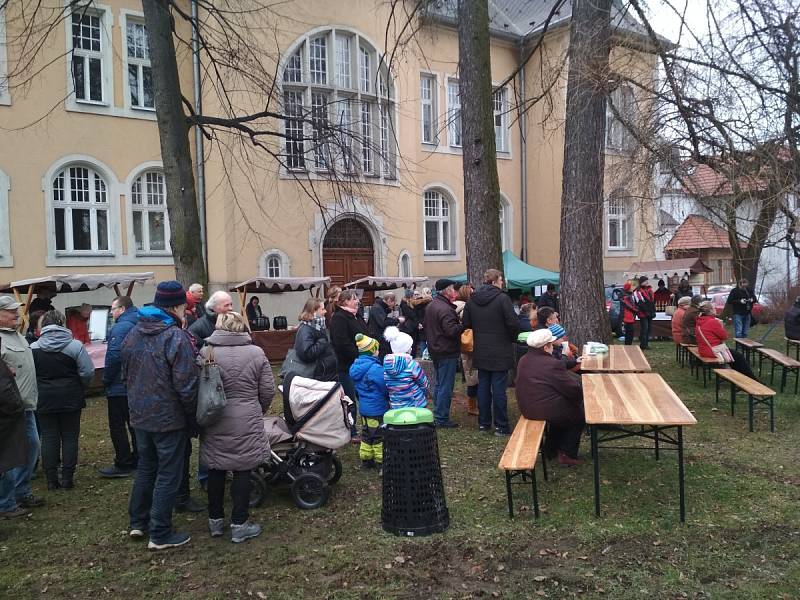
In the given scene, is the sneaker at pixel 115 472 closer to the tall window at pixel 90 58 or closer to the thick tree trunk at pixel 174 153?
the thick tree trunk at pixel 174 153

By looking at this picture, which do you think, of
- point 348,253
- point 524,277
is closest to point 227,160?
point 348,253

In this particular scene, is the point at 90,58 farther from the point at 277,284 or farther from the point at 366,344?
the point at 366,344

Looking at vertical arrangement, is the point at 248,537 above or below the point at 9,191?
below

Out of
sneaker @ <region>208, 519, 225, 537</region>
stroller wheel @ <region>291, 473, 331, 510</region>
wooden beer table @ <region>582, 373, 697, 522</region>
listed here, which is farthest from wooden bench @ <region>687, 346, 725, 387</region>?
sneaker @ <region>208, 519, 225, 537</region>

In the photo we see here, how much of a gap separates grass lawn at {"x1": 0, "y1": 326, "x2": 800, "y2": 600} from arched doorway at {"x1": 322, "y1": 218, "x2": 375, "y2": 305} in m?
14.5

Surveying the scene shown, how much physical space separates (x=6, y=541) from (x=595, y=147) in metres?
8.80

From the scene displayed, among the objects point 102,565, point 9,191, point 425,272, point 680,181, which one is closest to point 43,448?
point 102,565

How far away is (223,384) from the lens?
184 inches

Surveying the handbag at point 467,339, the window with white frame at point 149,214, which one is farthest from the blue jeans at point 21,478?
Result: the window with white frame at point 149,214

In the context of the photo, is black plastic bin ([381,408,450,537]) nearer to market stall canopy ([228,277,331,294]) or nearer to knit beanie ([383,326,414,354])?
knit beanie ([383,326,414,354])

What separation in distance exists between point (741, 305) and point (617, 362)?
29.8 ft

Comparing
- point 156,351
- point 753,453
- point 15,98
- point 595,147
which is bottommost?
point 753,453

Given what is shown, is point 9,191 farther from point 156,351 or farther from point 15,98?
point 156,351

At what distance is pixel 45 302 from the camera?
476 inches
